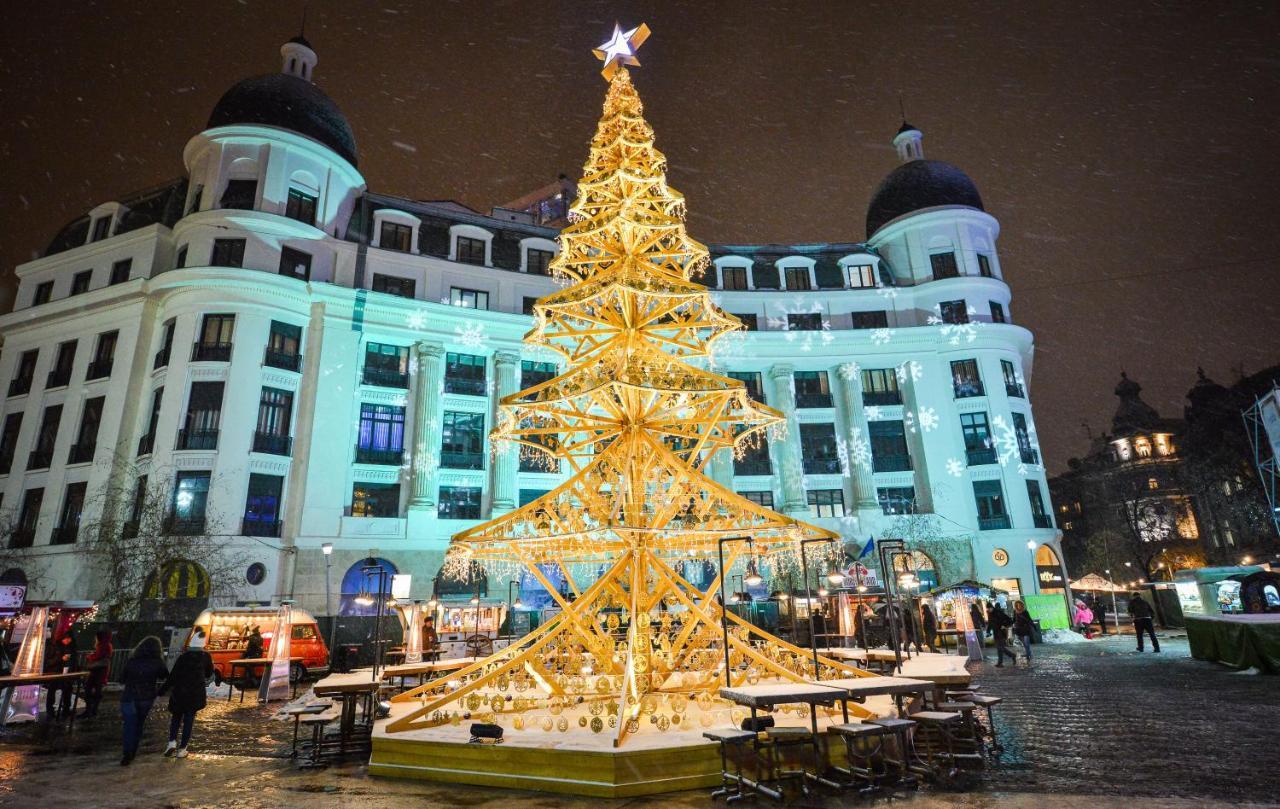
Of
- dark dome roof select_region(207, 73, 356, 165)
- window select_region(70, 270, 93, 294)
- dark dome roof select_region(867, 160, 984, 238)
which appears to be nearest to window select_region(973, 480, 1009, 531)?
dark dome roof select_region(867, 160, 984, 238)

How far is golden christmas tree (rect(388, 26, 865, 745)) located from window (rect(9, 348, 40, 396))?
3684 cm

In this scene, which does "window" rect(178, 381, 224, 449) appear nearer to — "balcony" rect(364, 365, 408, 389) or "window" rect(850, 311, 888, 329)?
"balcony" rect(364, 365, 408, 389)

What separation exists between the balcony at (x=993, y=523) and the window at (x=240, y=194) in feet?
134

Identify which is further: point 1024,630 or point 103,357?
point 103,357

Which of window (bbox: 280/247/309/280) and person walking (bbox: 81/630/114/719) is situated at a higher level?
window (bbox: 280/247/309/280)

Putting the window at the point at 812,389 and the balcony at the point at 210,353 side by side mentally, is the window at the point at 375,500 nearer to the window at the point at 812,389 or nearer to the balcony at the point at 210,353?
the balcony at the point at 210,353

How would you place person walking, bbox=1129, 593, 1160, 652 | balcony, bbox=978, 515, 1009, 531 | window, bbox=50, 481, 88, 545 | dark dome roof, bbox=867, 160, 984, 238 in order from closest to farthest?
person walking, bbox=1129, 593, 1160, 652
window, bbox=50, 481, 88, 545
balcony, bbox=978, 515, 1009, 531
dark dome roof, bbox=867, 160, 984, 238

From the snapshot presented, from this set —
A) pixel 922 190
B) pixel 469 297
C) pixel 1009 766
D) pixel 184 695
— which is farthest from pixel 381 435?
pixel 922 190

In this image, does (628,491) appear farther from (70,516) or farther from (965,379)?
(965,379)

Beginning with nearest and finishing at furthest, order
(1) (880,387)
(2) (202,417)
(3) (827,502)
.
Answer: (2) (202,417), (3) (827,502), (1) (880,387)

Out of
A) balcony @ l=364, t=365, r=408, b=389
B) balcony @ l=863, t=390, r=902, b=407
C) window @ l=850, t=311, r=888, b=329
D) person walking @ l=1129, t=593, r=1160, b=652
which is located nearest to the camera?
person walking @ l=1129, t=593, r=1160, b=652

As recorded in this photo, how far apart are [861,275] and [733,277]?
8.28m

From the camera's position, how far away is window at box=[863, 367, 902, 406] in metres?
39.9

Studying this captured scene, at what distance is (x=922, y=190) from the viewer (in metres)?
42.7
